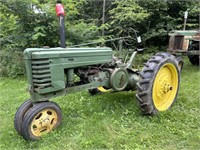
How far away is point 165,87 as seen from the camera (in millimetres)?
3520

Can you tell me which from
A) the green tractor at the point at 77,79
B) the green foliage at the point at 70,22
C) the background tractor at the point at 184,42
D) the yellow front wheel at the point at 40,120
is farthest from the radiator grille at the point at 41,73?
the background tractor at the point at 184,42

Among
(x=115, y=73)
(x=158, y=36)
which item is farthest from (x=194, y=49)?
(x=115, y=73)

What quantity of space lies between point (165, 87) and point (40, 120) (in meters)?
1.85

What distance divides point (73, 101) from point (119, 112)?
3.15 feet

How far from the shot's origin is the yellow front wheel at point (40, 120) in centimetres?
267

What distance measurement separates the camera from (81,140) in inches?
109

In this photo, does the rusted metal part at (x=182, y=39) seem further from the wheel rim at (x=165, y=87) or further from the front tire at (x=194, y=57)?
the wheel rim at (x=165, y=87)

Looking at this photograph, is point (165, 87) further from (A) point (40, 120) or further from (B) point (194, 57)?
(B) point (194, 57)

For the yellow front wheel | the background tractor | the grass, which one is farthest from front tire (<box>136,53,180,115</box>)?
the background tractor

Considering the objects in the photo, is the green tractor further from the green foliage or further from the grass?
the green foliage

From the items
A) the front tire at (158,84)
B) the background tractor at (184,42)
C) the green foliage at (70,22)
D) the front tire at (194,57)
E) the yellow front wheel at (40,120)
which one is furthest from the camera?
the front tire at (194,57)

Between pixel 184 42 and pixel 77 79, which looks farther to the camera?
pixel 184 42

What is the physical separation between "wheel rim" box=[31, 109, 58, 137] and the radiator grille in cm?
31

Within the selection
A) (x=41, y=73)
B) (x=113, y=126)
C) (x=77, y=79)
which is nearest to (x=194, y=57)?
(x=77, y=79)
